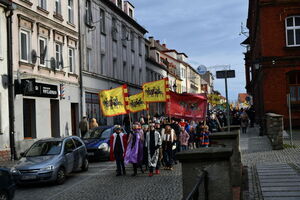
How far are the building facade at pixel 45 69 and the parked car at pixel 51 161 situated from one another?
7034mm

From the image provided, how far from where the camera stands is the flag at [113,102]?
21.2 m

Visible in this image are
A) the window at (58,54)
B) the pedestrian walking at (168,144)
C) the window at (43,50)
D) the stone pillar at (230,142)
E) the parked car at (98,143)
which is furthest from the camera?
the window at (58,54)

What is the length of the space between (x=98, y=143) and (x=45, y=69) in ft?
25.0

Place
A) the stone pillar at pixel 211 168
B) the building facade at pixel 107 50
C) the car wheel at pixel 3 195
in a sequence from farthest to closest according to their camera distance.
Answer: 1. the building facade at pixel 107 50
2. the car wheel at pixel 3 195
3. the stone pillar at pixel 211 168

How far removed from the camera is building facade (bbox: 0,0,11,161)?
20.0 meters

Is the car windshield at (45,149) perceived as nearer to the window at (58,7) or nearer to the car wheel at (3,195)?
the car wheel at (3,195)

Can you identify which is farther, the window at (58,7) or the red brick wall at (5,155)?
the window at (58,7)

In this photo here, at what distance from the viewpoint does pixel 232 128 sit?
14.6m

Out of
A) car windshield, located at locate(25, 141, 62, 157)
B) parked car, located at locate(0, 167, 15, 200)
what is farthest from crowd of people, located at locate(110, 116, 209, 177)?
parked car, located at locate(0, 167, 15, 200)

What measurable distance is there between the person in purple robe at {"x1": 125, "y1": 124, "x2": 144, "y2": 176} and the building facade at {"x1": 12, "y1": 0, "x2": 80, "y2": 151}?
26.2 feet

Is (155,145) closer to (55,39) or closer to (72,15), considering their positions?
(55,39)

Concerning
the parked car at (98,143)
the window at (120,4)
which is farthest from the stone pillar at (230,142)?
the window at (120,4)

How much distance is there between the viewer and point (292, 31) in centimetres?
2755

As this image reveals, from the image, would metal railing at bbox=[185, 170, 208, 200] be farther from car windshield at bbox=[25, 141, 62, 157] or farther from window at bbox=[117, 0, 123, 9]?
window at bbox=[117, 0, 123, 9]
